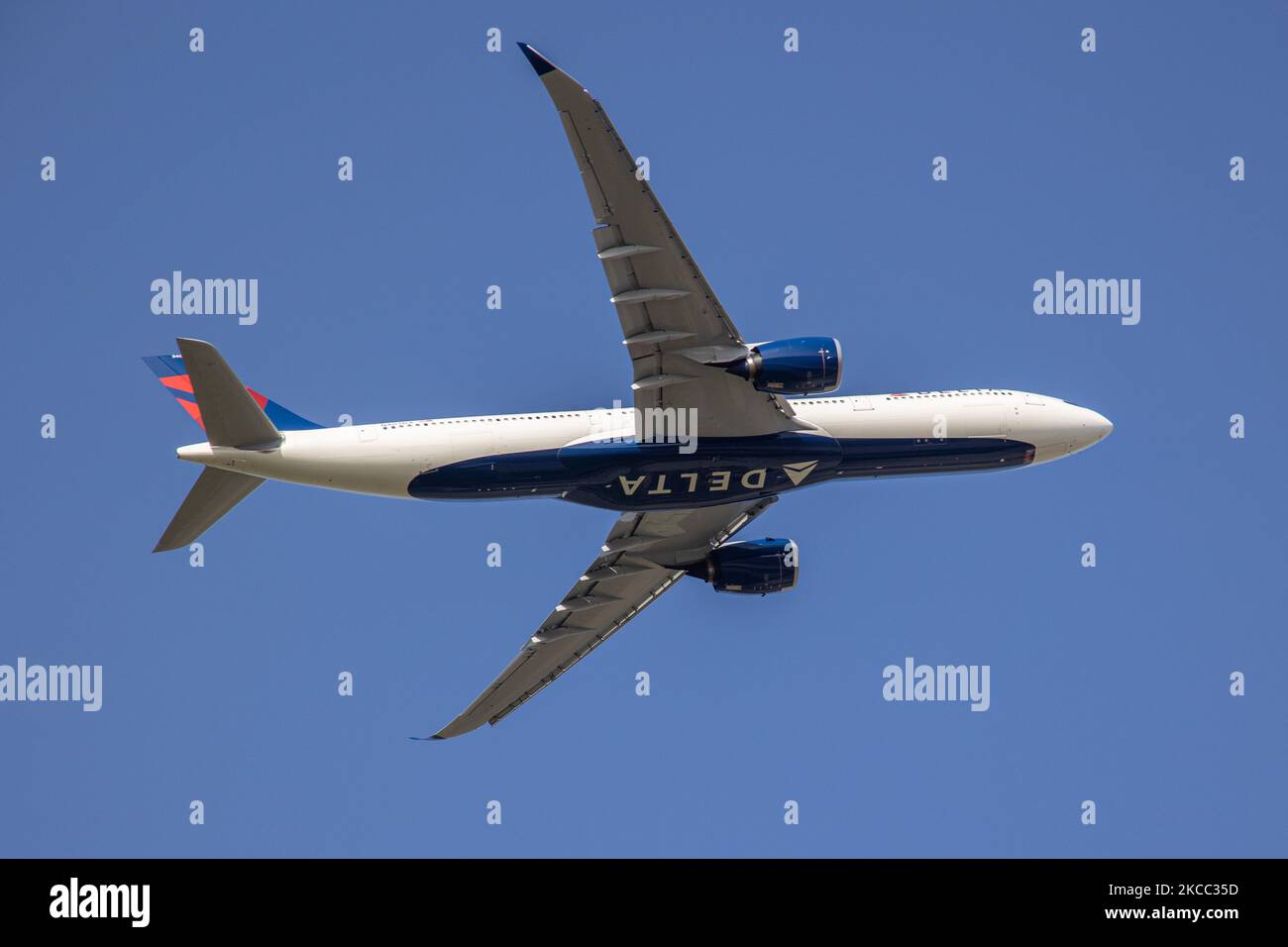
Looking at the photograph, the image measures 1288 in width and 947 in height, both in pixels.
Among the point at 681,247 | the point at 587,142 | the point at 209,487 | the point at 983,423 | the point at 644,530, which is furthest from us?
the point at 644,530

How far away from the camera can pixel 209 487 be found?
43.1 m

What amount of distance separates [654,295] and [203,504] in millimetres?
13991

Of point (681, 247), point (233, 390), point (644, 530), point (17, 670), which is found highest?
point (681, 247)

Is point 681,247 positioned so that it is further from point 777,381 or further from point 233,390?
point 233,390

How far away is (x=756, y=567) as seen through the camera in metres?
49.9

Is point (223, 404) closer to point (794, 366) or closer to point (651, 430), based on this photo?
point (651, 430)

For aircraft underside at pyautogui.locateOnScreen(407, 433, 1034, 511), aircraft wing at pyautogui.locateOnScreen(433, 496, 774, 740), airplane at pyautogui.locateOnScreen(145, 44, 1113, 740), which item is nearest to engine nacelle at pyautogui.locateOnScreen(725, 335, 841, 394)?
airplane at pyautogui.locateOnScreen(145, 44, 1113, 740)

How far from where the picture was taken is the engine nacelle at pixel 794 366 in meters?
42.5

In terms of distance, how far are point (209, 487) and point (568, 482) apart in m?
10.1

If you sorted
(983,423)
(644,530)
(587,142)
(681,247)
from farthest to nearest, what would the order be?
(644,530) → (983,423) → (681,247) → (587,142)

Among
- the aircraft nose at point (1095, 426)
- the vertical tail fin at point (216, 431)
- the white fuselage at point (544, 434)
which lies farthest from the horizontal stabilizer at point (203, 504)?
the aircraft nose at point (1095, 426)

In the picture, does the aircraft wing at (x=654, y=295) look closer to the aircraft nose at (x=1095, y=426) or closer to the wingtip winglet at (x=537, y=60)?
the wingtip winglet at (x=537, y=60)

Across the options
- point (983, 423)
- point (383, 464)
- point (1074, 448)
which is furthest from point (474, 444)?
point (1074, 448)

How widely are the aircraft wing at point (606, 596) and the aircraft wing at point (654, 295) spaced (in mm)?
6276
